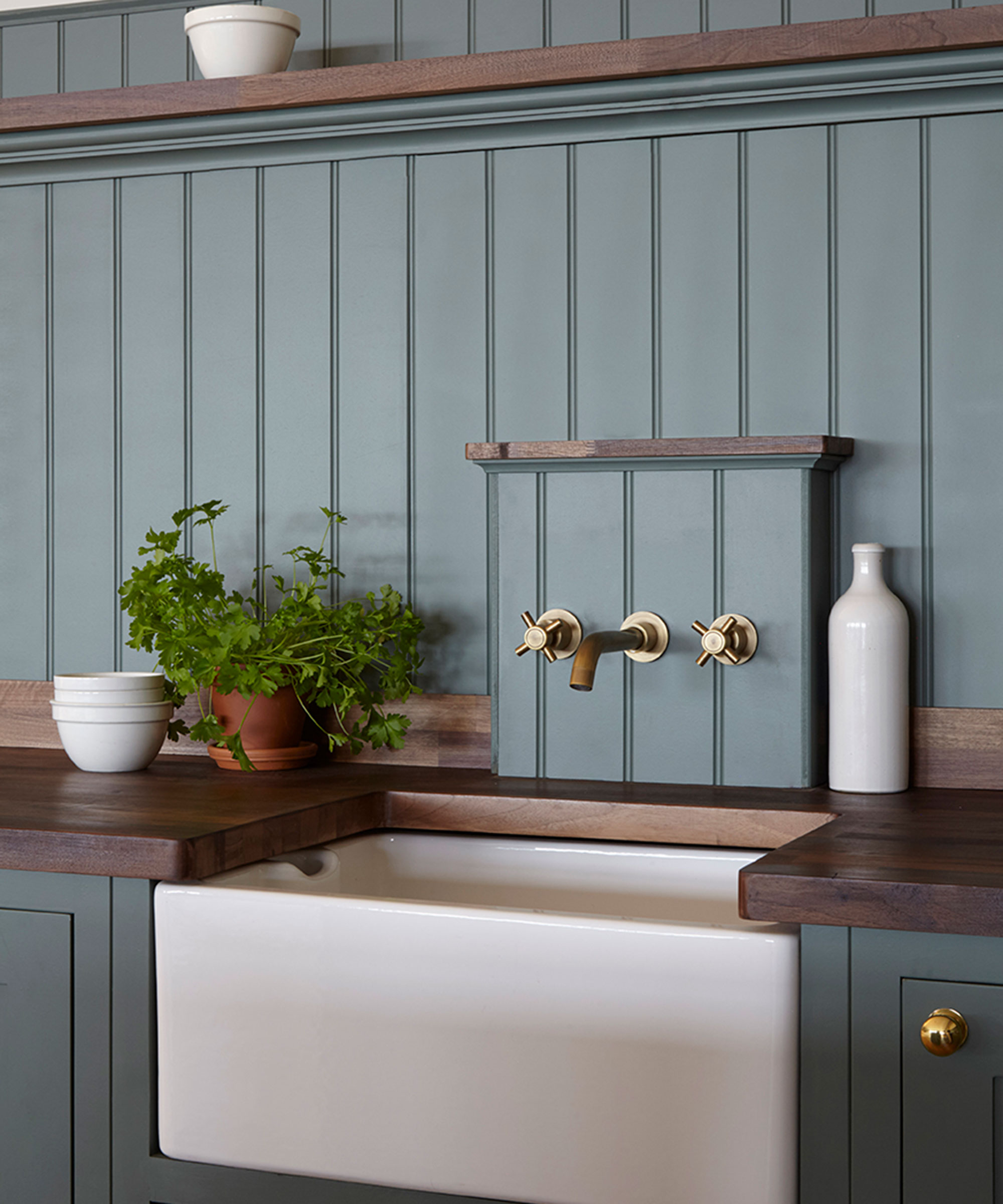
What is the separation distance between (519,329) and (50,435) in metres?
0.76

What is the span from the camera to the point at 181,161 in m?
2.02

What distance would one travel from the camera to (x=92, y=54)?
2.11 meters

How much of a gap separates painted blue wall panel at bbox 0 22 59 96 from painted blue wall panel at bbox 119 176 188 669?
0.25 m

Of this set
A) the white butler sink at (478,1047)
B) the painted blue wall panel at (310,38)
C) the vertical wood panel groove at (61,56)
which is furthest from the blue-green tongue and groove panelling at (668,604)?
the vertical wood panel groove at (61,56)

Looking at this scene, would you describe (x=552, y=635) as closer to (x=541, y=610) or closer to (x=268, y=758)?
(x=541, y=610)

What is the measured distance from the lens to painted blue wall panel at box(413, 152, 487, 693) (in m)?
1.90

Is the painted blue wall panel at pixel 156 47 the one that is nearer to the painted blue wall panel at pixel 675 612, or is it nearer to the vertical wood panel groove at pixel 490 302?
the vertical wood panel groove at pixel 490 302

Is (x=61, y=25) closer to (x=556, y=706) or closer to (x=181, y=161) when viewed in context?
(x=181, y=161)

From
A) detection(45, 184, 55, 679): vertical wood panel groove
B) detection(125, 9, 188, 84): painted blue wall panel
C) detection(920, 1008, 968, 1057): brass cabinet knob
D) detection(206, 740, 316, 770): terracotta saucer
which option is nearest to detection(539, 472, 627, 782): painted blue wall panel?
detection(206, 740, 316, 770): terracotta saucer

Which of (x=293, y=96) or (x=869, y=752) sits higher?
(x=293, y=96)

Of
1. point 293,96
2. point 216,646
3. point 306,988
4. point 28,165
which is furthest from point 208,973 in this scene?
point 28,165

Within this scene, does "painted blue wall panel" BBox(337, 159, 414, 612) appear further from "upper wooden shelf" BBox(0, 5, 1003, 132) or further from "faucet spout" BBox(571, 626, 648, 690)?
"faucet spout" BBox(571, 626, 648, 690)

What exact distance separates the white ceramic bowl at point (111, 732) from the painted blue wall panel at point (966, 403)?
1.01 metres

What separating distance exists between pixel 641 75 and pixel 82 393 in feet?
3.15
